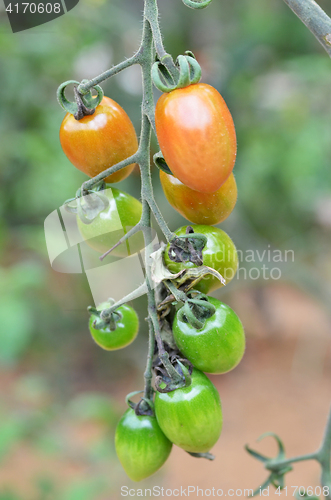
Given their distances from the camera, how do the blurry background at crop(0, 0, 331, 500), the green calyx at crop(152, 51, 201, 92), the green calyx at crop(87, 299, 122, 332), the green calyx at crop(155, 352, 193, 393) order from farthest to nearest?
the blurry background at crop(0, 0, 331, 500), the green calyx at crop(87, 299, 122, 332), the green calyx at crop(155, 352, 193, 393), the green calyx at crop(152, 51, 201, 92)

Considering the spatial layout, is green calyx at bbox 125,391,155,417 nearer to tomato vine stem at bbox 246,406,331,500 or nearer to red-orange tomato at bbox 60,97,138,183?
tomato vine stem at bbox 246,406,331,500

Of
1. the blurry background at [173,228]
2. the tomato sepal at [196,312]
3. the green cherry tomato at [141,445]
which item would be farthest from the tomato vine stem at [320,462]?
the blurry background at [173,228]

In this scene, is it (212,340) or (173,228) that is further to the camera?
(173,228)

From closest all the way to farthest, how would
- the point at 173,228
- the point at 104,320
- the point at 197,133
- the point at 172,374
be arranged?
the point at 197,133, the point at 172,374, the point at 104,320, the point at 173,228

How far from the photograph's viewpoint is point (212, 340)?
64 cm

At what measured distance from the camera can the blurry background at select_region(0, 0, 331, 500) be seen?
6.37ft

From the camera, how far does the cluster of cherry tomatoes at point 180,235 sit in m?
0.55

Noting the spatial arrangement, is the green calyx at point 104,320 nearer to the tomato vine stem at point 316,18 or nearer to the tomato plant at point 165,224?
the tomato plant at point 165,224

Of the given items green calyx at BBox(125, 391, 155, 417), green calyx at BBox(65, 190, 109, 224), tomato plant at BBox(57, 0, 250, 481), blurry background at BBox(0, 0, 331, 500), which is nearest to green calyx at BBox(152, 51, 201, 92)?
tomato plant at BBox(57, 0, 250, 481)

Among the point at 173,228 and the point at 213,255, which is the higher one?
the point at 213,255

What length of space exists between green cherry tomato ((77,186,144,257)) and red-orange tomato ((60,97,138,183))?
2.0 inches

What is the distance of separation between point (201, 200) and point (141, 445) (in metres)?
0.39

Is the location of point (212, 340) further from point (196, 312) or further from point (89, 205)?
point (89, 205)

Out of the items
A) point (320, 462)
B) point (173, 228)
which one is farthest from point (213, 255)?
point (173, 228)
